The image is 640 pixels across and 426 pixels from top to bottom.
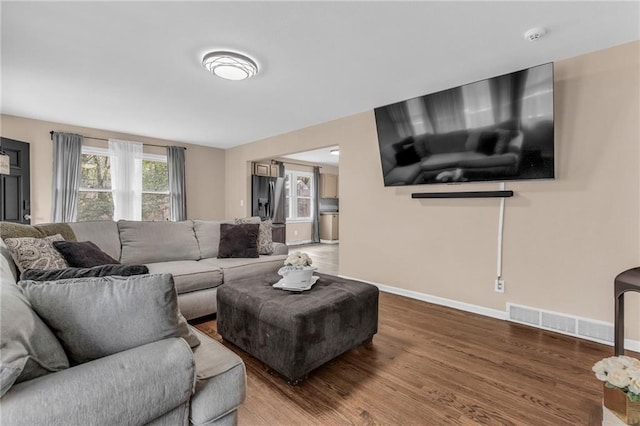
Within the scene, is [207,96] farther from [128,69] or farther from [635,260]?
[635,260]

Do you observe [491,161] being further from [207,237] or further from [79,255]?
[79,255]

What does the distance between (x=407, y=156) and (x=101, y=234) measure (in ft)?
11.1

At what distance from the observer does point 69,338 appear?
0.99 meters

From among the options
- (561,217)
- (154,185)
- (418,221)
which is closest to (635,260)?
(561,217)

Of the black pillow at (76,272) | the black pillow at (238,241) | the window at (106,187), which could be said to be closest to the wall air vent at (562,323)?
the black pillow at (238,241)

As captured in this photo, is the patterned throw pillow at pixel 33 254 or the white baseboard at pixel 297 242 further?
the white baseboard at pixel 297 242

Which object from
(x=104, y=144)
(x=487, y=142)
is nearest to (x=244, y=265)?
(x=487, y=142)

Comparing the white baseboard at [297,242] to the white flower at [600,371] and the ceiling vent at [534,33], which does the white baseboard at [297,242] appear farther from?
the white flower at [600,371]

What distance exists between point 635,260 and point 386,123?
2502mm

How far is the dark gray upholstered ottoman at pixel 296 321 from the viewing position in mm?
1804

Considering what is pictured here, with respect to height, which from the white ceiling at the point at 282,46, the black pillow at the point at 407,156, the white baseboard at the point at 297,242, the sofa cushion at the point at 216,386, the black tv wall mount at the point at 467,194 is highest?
the white ceiling at the point at 282,46

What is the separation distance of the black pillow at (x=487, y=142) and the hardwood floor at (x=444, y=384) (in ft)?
5.46

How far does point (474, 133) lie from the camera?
9.50 feet

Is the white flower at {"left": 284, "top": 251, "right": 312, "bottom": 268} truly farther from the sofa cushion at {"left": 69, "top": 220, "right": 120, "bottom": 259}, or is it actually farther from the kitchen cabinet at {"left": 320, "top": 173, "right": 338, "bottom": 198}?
the kitchen cabinet at {"left": 320, "top": 173, "right": 338, "bottom": 198}
